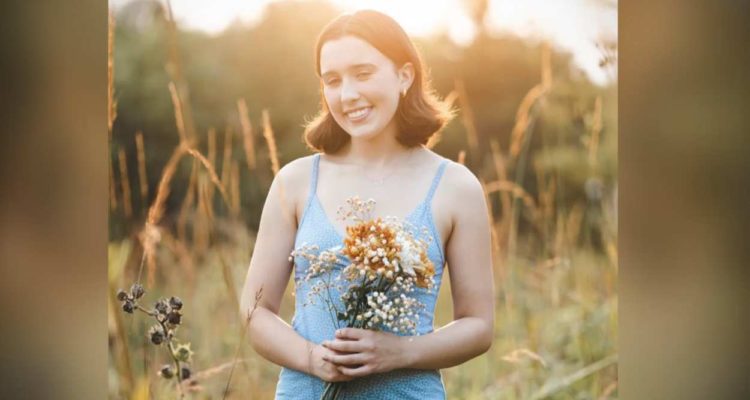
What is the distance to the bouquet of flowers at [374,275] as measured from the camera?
2.12 metres

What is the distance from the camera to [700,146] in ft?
10.3

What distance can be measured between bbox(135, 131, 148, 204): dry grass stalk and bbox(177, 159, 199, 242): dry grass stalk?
12 cm

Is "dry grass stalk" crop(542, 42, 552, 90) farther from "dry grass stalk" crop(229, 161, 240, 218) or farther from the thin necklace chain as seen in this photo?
"dry grass stalk" crop(229, 161, 240, 218)

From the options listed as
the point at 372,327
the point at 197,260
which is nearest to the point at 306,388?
the point at 372,327

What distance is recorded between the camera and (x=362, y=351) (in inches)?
90.4

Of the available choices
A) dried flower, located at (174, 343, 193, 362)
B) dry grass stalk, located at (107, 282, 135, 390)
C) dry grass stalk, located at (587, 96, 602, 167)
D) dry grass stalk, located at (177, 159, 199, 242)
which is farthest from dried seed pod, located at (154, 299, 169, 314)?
dry grass stalk, located at (587, 96, 602, 167)

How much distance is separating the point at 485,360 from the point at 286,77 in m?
1.05

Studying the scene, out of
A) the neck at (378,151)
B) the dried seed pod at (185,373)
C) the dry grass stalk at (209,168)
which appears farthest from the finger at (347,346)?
the dry grass stalk at (209,168)

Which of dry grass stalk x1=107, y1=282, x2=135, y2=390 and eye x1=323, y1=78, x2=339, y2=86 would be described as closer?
eye x1=323, y1=78, x2=339, y2=86

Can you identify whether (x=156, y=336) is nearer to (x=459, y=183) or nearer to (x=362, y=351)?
(x=362, y=351)

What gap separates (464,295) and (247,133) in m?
0.87

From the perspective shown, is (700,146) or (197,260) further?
(700,146)

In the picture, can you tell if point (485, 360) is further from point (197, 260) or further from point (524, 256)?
point (197, 260)

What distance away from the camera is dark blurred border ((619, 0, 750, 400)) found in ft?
10.1
